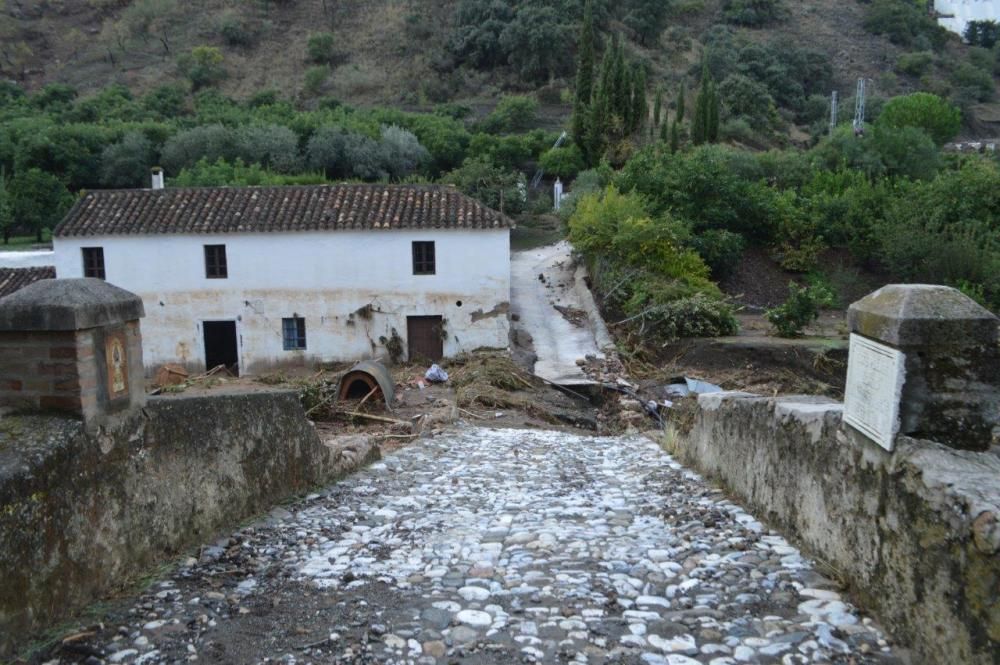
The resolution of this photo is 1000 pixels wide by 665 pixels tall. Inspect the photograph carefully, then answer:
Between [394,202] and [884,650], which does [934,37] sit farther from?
[884,650]

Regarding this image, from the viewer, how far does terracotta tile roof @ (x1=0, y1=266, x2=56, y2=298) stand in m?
23.4

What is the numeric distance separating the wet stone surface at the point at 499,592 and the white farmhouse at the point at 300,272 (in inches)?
635

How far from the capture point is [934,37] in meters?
87.3

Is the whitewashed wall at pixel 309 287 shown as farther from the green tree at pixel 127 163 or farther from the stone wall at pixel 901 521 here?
the green tree at pixel 127 163

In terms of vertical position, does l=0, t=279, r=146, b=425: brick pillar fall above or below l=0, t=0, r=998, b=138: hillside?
below

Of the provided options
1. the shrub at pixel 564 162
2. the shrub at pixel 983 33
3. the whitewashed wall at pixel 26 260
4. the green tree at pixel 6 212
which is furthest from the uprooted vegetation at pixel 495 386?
the shrub at pixel 983 33

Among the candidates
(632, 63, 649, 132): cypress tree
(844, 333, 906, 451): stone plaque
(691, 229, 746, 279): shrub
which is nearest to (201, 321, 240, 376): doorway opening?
(691, 229, 746, 279): shrub

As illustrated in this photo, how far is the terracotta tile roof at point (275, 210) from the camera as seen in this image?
74.5 feet

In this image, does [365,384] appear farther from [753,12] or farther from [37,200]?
[753,12]

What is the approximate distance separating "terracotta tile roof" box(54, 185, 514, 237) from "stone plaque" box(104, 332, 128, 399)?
1847cm

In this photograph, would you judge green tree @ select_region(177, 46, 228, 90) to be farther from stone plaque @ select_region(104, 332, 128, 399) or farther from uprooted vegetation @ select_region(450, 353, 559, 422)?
stone plaque @ select_region(104, 332, 128, 399)

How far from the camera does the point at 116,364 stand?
430cm

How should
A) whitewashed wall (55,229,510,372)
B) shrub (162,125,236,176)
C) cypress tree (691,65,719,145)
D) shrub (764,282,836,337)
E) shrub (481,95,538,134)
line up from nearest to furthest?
shrub (764,282,836,337) → whitewashed wall (55,229,510,372) → shrub (162,125,236,176) → cypress tree (691,65,719,145) → shrub (481,95,538,134)

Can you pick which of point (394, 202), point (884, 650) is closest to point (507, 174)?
point (394, 202)
